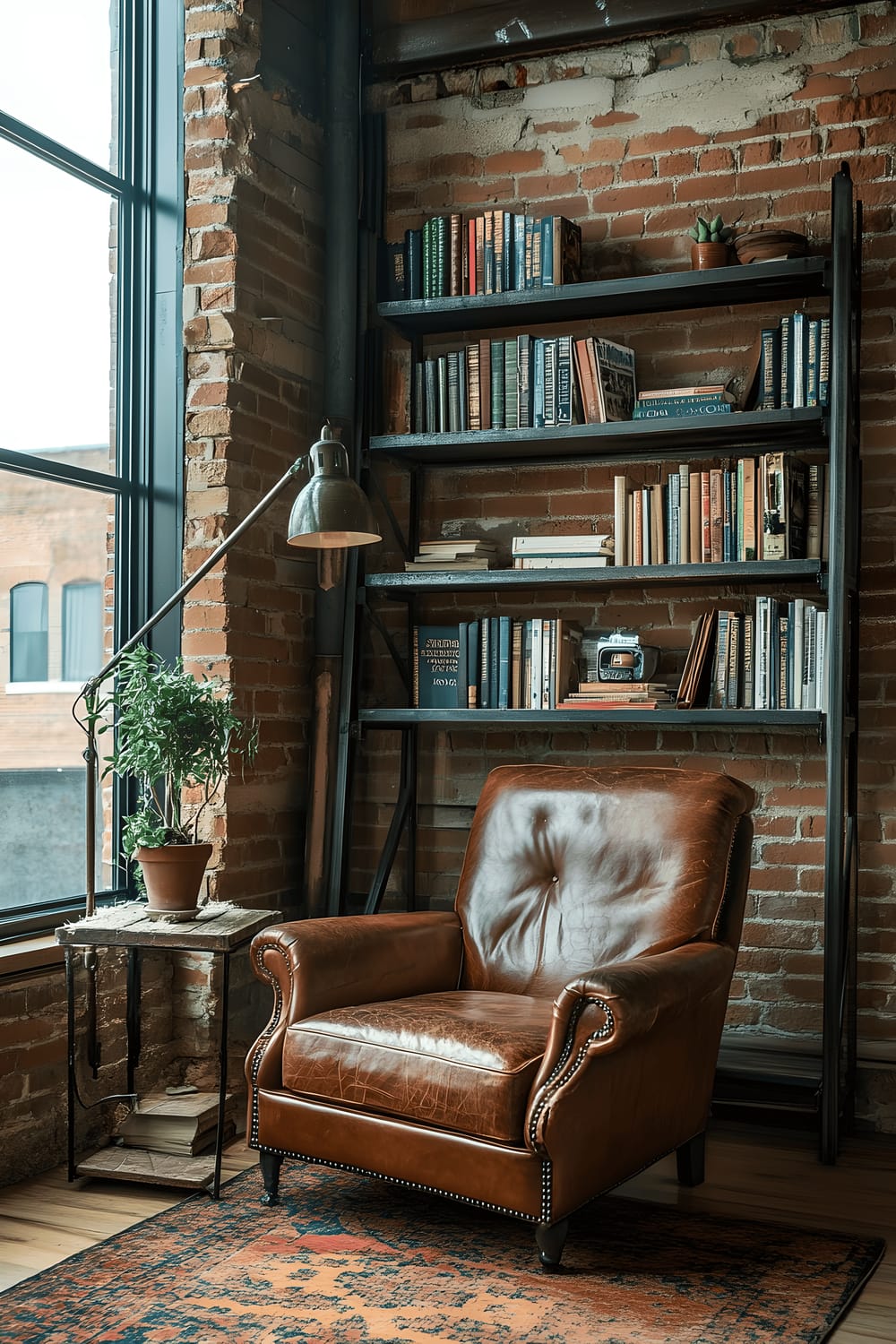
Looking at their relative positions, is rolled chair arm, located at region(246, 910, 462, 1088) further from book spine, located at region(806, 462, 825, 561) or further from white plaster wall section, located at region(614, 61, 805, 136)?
white plaster wall section, located at region(614, 61, 805, 136)

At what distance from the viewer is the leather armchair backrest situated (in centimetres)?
296

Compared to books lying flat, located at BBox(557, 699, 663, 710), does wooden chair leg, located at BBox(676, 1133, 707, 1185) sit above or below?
below

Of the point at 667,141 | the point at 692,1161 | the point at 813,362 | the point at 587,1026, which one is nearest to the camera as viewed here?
the point at 587,1026

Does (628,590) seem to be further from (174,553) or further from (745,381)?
(174,553)

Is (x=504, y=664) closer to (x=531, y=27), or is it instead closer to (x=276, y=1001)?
(x=276, y=1001)

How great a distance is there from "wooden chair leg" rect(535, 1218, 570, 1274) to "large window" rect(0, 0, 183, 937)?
142 centimetres

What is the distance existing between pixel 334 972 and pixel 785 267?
6.65ft

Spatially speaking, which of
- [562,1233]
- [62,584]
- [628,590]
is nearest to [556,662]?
[628,590]

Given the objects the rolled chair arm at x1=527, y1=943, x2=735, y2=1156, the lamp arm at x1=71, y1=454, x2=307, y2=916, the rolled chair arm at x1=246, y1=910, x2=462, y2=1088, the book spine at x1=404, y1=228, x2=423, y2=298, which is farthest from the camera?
the book spine at x1=404, y1=228, x2=423, y2=298

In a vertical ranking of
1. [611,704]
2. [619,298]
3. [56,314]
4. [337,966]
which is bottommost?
[337,966]

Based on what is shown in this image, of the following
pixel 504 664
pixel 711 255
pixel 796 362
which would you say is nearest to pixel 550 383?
pixel 711 255

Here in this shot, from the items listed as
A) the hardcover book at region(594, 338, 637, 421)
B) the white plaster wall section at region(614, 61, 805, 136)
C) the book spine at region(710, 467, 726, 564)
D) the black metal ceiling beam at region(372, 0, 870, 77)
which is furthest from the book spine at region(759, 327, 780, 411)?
the black metal ceiling beam at region(372, 0, 870, 77)

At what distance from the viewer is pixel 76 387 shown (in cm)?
346

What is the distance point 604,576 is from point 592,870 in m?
0.81
